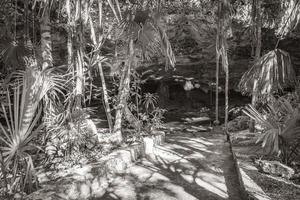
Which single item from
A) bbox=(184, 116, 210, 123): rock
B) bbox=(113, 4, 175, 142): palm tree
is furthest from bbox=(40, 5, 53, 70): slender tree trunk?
bbox=(184, 116, 210, 123): rock

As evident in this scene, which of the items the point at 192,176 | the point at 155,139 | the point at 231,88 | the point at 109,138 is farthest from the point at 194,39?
the point at 192,176

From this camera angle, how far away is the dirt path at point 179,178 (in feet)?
13.7

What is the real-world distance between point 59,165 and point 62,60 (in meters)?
9.97

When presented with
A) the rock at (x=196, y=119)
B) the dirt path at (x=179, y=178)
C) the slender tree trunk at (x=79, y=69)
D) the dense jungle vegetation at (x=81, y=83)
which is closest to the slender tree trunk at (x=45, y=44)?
the dense jungle vegetation at (x=81, y=83)

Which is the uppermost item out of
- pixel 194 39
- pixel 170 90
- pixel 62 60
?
pixel 194 39

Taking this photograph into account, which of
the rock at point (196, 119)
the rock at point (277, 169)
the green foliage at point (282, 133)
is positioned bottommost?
the rock at point (196, 119)

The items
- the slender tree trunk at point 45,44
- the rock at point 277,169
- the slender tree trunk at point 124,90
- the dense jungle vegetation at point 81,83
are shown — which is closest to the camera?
the dense jungle vegetation at point 81,83

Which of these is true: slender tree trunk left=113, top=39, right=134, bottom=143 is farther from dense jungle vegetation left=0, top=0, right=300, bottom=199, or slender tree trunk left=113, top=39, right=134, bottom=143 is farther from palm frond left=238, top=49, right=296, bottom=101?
palm frond left=238, top=49, right=296, bottom=101

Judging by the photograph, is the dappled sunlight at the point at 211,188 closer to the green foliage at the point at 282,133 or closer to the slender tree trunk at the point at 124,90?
the green foliage at the point at 282,133

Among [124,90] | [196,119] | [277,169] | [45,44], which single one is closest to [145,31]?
[124,90]

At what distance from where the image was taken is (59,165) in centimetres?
464

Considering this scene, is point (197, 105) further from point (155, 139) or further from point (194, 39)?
point (155, 139)

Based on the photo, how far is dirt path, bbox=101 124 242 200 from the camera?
4.17 metres

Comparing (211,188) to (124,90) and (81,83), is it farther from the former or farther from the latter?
(124,90)
